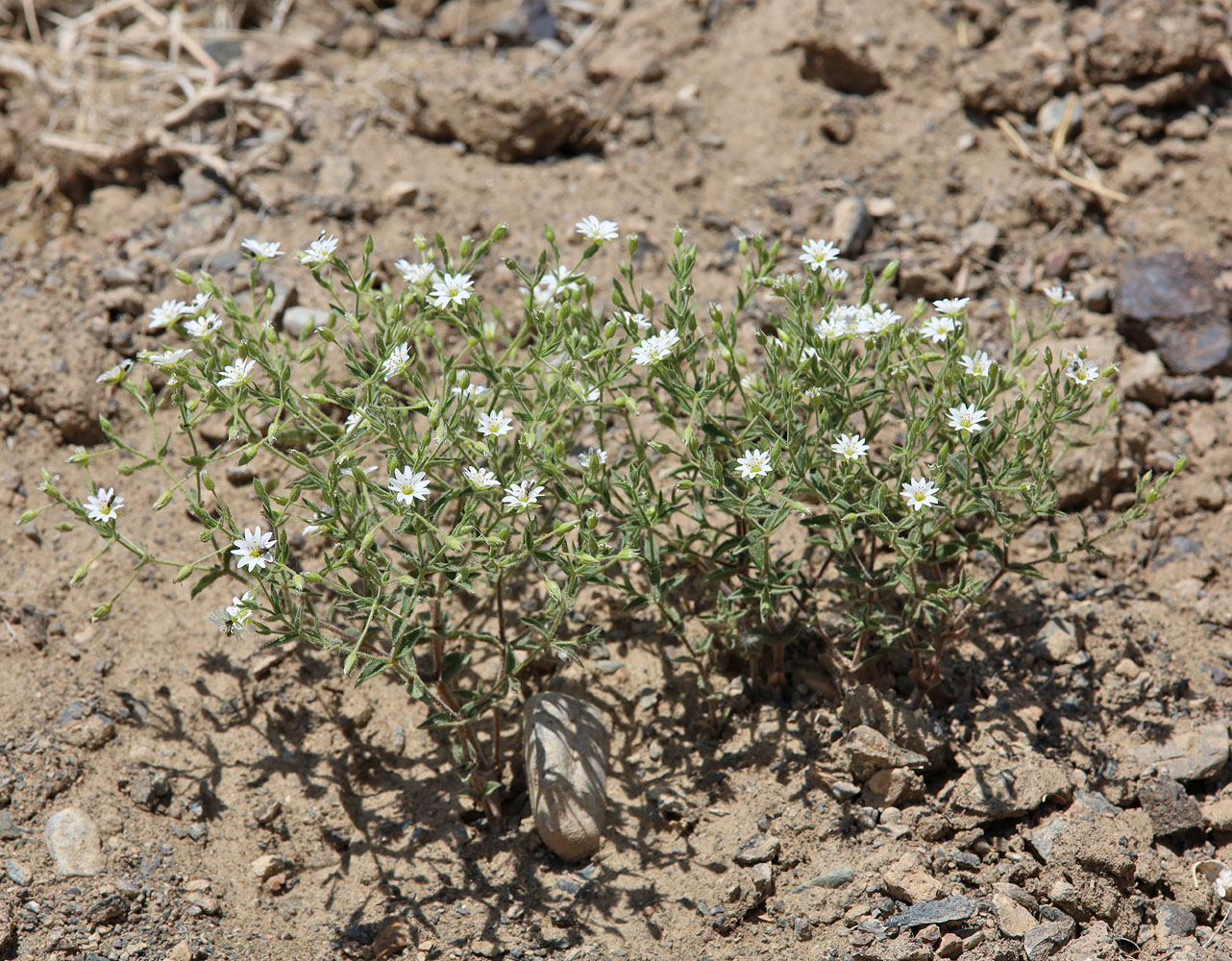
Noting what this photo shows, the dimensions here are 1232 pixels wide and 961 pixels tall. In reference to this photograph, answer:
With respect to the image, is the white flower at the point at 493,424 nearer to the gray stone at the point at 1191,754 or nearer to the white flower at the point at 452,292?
the white flower at the point at 452,292

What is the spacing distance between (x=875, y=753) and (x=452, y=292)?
81.7 inches

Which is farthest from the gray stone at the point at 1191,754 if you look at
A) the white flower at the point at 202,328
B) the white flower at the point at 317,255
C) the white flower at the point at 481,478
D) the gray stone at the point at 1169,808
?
the white flower at the point at 202,328

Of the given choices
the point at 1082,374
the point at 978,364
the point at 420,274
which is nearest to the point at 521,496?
the point at 420,274

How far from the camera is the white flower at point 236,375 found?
3.15 meters

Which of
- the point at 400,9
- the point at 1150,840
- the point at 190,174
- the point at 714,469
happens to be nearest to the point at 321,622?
the point at 714,469

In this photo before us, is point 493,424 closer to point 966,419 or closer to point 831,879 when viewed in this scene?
point 966,419

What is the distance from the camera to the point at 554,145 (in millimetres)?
5648

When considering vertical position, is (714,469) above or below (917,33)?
below

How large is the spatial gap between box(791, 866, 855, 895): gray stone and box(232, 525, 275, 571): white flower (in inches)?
79.0

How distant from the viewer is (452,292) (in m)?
3.39

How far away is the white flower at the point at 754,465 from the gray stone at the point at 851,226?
2.17 meters

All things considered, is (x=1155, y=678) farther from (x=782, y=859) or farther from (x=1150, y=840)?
(x=782, y=859)

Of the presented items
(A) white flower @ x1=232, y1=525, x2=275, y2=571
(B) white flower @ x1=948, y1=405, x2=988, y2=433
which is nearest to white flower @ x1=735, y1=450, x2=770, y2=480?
(B) white flower @ x1=948, y1=405, x2=988, y2=433

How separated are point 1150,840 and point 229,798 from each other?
3171 mm
